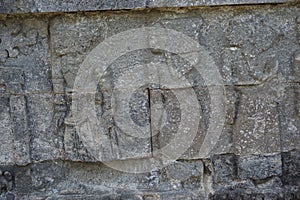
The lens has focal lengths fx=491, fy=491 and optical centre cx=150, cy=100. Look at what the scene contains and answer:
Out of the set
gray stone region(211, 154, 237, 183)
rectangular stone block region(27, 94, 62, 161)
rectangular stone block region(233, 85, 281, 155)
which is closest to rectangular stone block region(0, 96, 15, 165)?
rectangular stone block region(27, 94, 62, 161)

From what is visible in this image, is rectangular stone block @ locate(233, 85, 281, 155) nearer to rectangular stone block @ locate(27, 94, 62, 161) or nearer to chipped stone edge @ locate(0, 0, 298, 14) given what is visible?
chipped stone edge @ locate(0, 0, 298, 14)

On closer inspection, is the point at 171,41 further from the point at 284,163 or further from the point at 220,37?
the point at 284,163

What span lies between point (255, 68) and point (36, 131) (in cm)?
150

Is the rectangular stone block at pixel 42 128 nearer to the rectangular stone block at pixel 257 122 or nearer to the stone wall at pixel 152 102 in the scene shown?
the stone wall at pixel 152 102

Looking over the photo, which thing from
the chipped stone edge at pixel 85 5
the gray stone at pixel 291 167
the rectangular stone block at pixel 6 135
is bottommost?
the gray stone at pixel 291 167

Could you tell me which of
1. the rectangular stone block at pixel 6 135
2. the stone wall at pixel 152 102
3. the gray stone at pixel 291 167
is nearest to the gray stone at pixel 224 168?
→ the stone wall at pixel 152 102

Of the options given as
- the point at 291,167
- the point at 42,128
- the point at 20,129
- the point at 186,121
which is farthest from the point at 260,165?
the point at 20,129

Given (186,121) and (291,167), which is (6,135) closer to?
(186,121)

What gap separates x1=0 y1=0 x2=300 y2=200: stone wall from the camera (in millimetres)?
3156

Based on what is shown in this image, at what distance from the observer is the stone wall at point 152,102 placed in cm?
316

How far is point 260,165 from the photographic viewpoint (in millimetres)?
3299

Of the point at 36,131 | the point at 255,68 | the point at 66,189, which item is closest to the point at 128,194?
the point at 66,189

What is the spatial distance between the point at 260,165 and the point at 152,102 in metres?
0.84

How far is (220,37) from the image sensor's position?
318 cm
